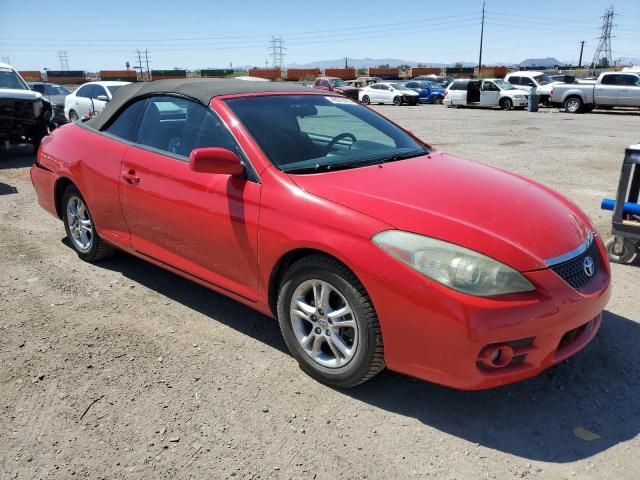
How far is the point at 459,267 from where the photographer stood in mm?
2477

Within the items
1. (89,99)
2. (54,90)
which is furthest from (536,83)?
(54,90)

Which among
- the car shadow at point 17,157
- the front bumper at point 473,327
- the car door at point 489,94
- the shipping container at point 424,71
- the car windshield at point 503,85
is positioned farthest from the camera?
the shipping container at point 424,71

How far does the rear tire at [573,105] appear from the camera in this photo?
23547 millimetres

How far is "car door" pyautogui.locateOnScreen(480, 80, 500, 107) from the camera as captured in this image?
2722 centimetres

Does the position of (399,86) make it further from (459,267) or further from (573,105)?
(459,267)

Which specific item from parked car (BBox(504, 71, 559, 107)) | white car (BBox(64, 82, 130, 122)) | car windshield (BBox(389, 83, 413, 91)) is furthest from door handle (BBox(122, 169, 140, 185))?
car windshield (BBox(389, 83, 413, 91))

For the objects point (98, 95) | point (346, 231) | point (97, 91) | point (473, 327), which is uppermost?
point (97, 91)

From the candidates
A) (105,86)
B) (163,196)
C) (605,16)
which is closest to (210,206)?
(163,196)

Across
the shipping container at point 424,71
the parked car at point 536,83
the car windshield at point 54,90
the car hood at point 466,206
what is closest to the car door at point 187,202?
the car hood at point 466,206

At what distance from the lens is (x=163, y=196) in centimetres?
363

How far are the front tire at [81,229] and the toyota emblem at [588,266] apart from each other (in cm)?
372

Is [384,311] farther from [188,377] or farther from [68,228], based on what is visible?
[68,228]

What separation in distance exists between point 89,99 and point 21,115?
4.83 meters

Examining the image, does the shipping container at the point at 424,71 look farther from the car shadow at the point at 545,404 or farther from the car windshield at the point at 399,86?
the car shadow at the point at 545,404
